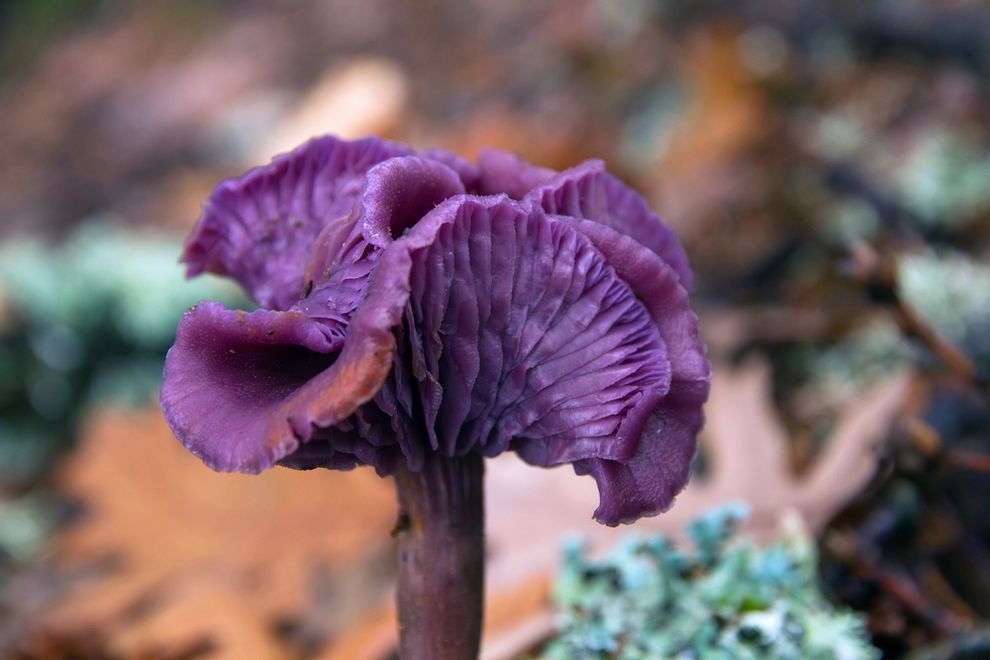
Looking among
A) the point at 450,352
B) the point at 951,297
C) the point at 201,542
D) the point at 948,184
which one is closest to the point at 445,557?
the point at 450,352

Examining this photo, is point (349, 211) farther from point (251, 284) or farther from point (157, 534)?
point (157, 534)

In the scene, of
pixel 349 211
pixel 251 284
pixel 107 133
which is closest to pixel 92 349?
pixel 251 284

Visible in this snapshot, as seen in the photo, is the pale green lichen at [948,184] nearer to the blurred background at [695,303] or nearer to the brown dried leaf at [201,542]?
the blurred background at [695,303]

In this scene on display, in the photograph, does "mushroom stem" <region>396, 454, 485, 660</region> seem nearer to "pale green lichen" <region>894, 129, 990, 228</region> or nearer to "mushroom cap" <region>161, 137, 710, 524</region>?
"mushroom cap" <region>161, 137, 710, 524</region>

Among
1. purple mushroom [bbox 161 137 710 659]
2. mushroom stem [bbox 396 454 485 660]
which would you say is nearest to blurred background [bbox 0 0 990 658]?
mushroom stem [bbox 396 454 485 660]

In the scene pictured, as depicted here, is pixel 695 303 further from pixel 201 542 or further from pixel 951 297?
pixel 201 542

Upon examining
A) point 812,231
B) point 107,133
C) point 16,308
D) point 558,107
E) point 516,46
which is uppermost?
point 107,133

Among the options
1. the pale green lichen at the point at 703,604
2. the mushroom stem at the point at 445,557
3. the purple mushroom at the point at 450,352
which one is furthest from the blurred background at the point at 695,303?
the purple mushroom at the point at 450,352

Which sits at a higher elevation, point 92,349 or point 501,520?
point 92,349
